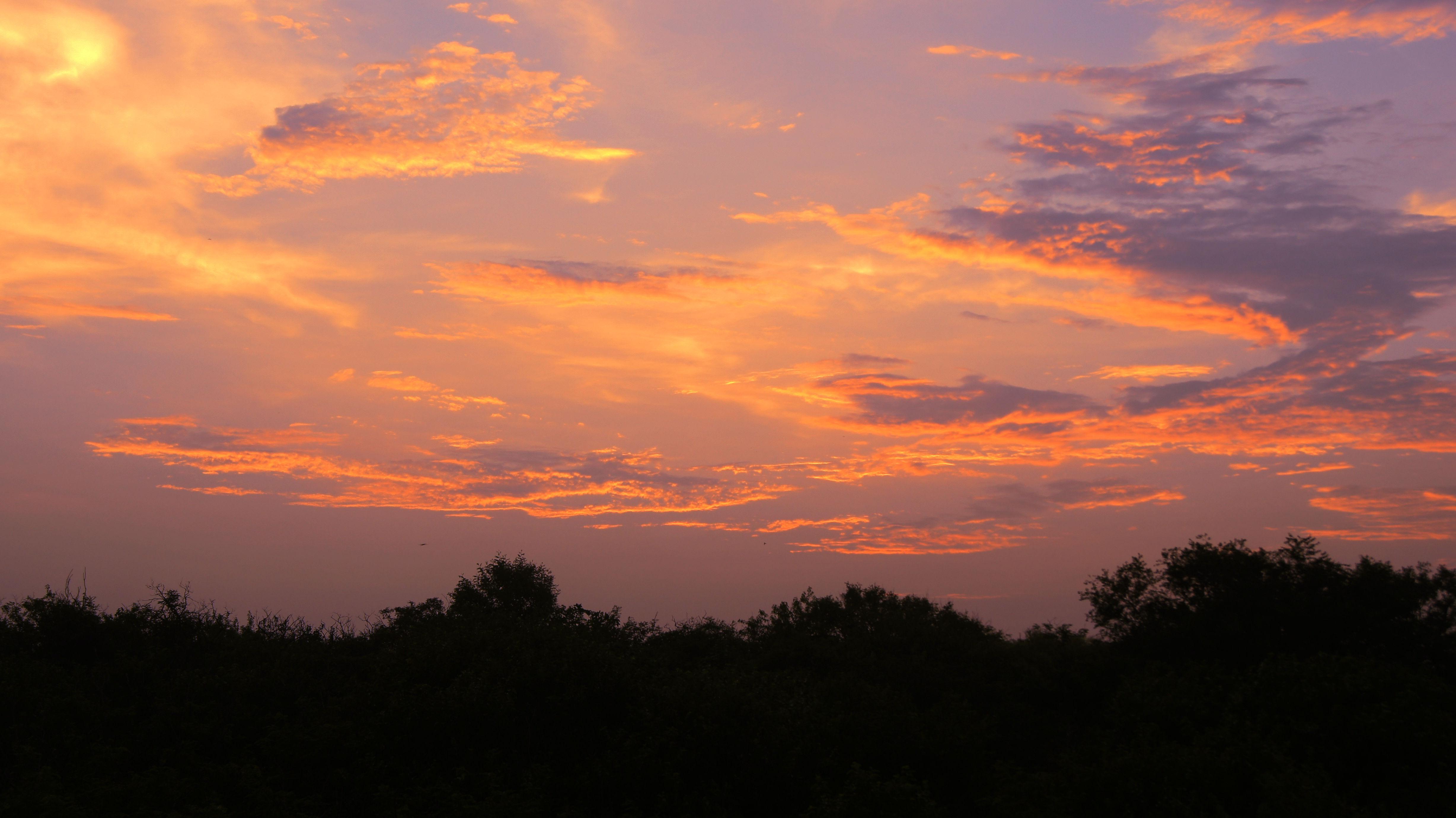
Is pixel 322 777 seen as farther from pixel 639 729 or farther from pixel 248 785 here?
pixel 639 729

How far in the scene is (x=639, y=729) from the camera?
26.5 meters

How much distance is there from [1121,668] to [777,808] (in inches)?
663

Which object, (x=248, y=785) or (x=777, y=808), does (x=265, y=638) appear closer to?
(x=248, y=785)

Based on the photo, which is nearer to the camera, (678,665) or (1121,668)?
(1121,668)

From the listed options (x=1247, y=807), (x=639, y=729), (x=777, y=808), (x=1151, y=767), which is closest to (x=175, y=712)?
(x=639, y=729)

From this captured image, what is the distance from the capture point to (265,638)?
35.5 m

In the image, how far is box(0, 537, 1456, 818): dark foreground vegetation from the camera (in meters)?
21.7

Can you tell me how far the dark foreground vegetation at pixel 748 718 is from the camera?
71.1ft

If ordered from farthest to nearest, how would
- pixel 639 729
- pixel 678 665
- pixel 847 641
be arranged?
pixel 847 641 < pixel 678 665 < pixel 639 729

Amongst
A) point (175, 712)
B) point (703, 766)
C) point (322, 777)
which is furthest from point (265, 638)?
point (703, 766)

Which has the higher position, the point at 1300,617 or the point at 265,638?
the point at 1300,617

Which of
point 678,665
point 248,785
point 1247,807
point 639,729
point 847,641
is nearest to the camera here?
point 1247,807

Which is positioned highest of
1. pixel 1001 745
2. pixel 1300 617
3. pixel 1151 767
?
pixel 1300 617

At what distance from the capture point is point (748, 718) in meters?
26.3
